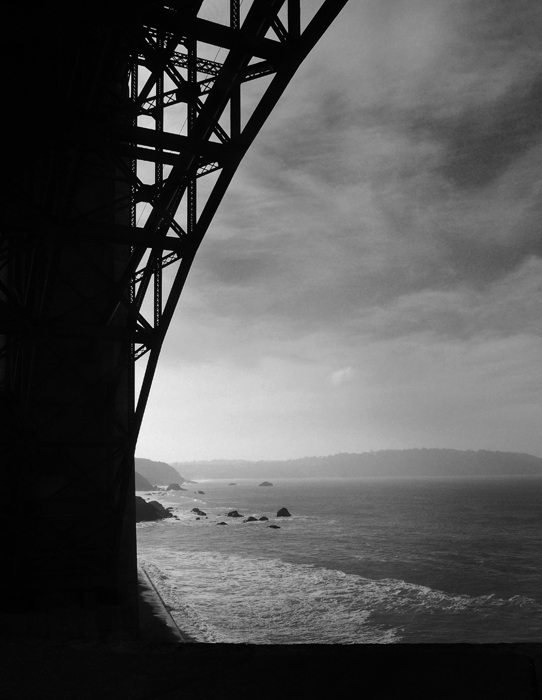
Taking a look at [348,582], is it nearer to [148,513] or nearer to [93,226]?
[93,226]

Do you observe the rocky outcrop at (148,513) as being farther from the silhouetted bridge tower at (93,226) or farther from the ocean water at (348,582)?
the silhouetted bridge tower at (93,226)

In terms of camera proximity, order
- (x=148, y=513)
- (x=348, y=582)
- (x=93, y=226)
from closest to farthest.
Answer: (x=93, y=226)
(x=348, y=582)
(x=148, y=513)

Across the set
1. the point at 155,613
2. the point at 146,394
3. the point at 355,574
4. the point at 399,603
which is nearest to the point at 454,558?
the point at 355,574

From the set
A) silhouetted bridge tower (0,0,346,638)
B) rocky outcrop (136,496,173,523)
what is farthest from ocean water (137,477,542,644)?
rocky outcrop (136,496,173,523)

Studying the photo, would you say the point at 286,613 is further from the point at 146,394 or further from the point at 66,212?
the point at 66,212

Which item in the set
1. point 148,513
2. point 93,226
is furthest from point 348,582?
point 148,513

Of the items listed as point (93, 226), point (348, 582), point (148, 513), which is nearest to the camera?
point (93, 226)

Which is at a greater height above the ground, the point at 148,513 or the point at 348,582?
the point at 348,582

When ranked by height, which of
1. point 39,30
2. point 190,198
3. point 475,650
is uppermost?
point 39,30
